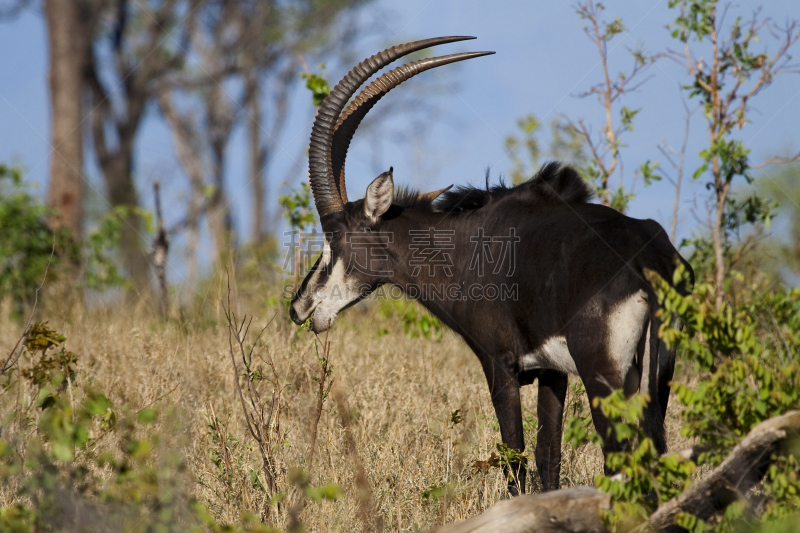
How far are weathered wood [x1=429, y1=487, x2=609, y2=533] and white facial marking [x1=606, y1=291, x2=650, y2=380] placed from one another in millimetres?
759

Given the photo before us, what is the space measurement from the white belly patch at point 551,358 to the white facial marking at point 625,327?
0.37 metres

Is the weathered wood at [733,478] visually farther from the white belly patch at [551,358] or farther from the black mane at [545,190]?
the black mane at [545,190]

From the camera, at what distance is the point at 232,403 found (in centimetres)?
583

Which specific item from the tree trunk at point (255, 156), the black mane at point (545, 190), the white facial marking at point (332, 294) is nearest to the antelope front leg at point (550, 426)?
the black mane at point (545, 190)

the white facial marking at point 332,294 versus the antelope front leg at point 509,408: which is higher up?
the white facial marking at point 332,294

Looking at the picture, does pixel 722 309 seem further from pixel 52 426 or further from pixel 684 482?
pixel 52 426

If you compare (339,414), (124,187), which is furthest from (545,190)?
(124,187)

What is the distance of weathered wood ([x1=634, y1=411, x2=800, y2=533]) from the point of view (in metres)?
2.70

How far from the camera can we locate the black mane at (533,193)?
185 inches

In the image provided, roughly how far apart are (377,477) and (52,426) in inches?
97.0

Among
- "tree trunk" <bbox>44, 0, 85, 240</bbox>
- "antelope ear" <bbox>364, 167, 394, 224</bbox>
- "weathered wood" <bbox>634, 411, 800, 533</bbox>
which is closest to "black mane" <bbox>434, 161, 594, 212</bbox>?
"antelope ear" <bbox>364, 167, 394, 224</bbox>

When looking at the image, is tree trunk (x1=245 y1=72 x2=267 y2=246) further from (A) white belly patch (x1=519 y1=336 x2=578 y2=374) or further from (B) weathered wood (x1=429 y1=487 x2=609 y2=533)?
(B) weathered wood (x1=429 y1=487 x2=609 y2=533)

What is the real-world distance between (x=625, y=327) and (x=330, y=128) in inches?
112

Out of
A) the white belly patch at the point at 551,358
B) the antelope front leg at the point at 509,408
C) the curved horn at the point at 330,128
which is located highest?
the curved horn at the point at 330,128
